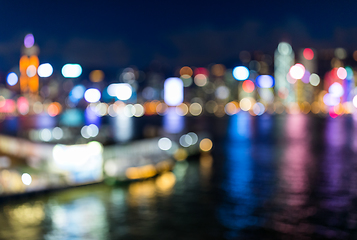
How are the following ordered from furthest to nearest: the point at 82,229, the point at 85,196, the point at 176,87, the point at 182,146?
the point at 176,87 < the point at 182,146 < the point at 85,196 < the point at 82,229

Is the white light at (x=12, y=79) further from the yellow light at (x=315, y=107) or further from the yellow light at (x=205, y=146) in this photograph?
the yellow light at (x=315, y=107)

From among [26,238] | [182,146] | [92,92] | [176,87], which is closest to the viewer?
[26,238]

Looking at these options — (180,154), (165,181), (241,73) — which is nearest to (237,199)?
(165,181)

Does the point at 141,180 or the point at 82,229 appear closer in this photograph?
the point at 82,229

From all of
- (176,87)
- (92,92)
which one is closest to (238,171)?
(92,92)

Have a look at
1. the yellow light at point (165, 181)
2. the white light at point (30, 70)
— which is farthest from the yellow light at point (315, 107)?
the yellow light at point (165, 181)

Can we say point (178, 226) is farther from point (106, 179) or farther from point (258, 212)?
point (106, 179)

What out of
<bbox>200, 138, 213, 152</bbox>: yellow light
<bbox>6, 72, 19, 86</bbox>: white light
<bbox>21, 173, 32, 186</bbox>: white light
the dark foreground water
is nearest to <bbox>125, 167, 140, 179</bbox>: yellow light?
the dark foreground water

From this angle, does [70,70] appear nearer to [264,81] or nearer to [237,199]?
[237,199]
